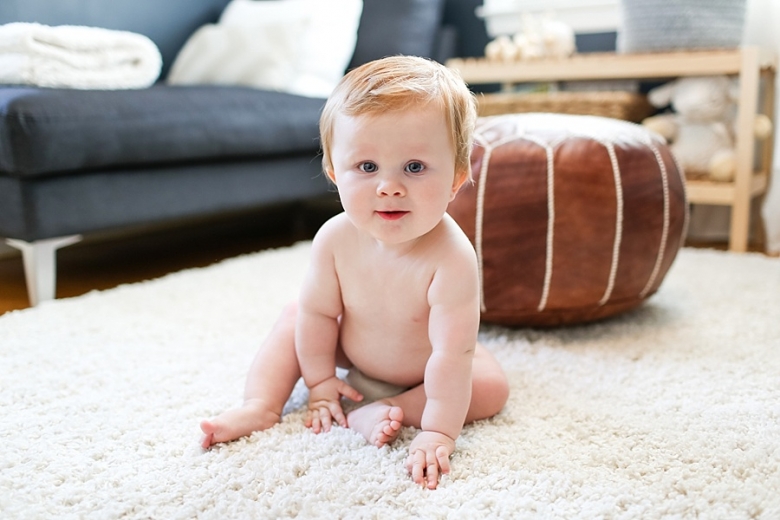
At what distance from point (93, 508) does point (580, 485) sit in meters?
0.49


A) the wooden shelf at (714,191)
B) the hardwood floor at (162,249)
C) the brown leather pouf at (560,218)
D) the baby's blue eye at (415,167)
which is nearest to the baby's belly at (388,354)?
the baby's blue eye at (415,167)

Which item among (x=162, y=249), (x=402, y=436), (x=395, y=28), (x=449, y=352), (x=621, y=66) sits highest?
(x=395, y=28)

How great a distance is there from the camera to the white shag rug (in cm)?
70

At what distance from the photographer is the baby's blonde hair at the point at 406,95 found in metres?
0.75

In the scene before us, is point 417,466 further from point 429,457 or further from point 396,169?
point 396,169

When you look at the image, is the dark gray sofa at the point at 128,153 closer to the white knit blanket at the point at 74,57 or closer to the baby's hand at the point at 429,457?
the white knit blanket at the point at 74,57

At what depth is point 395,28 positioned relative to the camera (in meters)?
2.35

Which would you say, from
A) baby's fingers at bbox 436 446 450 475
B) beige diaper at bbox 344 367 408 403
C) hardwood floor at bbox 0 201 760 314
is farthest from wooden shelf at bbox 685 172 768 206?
baby's fingers at bbox 436 446 450 475

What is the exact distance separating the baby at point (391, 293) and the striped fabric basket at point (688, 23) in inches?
57.0

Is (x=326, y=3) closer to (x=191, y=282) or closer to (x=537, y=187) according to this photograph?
(x=191, y=282)

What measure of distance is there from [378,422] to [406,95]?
38 centimetres

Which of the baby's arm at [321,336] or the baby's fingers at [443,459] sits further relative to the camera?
the baby's arm at [321,336]

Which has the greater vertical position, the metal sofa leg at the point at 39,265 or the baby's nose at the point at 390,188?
the baby's nose at the point at 390,188

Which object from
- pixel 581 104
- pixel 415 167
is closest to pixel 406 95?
pixel 415 167
